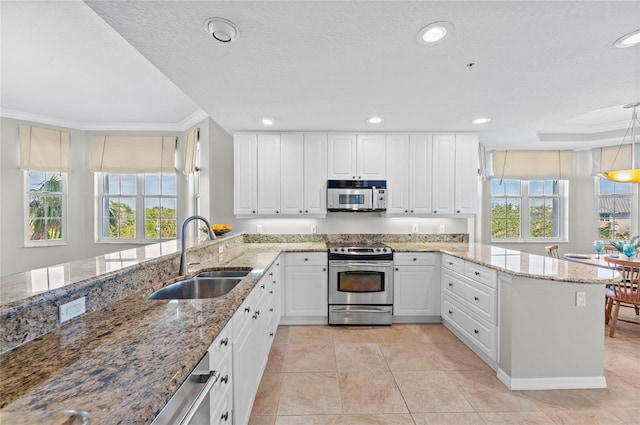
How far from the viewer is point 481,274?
2.56 metres

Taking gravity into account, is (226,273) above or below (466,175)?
below

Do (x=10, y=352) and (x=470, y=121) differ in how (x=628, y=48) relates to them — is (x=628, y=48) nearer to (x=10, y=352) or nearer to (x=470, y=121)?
A: (x=470, y=121)

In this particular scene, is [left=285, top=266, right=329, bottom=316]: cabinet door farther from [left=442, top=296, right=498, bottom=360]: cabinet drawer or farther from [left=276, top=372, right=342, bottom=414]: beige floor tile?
[left=442, top=296, right=498, bottom=360]: cabinet drawer

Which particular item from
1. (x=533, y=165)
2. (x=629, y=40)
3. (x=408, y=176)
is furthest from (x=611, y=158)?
(x=629, y=40)

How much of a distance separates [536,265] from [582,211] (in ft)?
12.7

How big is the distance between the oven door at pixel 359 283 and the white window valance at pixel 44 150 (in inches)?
191

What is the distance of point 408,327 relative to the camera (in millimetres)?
3309

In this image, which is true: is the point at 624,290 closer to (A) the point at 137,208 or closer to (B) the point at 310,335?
(B) the point at 310,335

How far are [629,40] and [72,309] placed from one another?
3419 millimetres

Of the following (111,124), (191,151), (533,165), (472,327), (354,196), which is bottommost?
(472,327)

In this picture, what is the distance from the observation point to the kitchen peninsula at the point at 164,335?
27.4 inches

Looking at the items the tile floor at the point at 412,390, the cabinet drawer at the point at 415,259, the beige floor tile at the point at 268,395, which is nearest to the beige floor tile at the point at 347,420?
the tile floor at the point at 412,390

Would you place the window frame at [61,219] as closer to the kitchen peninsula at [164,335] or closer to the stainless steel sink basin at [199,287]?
the kitchen peninsula at [164,335]

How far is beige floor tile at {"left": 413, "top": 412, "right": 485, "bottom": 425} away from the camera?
5.98ft
